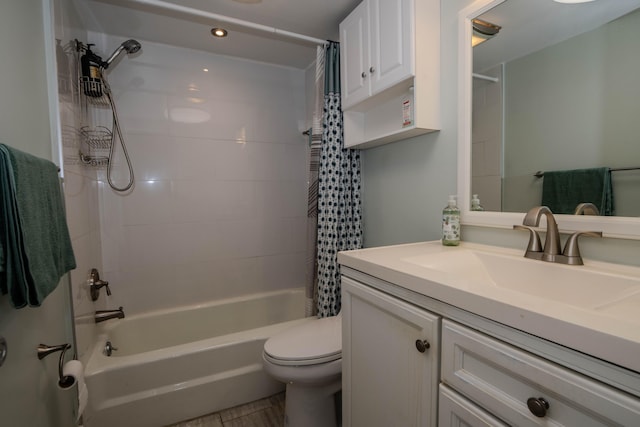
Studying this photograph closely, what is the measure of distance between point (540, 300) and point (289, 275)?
2191 mm

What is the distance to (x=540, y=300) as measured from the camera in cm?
56

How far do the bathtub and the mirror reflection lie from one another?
146 cm

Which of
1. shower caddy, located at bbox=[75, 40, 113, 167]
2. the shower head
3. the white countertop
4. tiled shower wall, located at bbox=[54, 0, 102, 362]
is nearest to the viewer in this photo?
the white countertop

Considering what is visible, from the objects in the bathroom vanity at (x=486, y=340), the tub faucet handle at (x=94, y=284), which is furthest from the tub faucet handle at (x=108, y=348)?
the bathroom vanity at (x=486, y=340)

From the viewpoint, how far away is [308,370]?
1278 millimetres

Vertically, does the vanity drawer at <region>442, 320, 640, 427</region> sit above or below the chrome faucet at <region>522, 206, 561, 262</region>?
below

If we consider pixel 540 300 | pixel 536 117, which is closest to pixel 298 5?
pixel 536 117

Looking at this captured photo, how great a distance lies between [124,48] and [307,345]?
2.12 metres

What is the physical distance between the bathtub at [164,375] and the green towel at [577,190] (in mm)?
1484

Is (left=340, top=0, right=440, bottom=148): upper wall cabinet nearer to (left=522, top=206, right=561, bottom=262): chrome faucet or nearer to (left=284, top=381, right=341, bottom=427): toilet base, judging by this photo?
(left=522, top=206, right=561, bottom=262): chrome faucet

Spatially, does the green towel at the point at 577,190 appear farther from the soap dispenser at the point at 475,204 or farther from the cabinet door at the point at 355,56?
the cabinet door at the point at 355,56

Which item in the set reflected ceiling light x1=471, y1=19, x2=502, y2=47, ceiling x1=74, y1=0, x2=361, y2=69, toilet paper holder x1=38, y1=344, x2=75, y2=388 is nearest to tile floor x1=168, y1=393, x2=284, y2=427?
toilet paper holder x1=38, y1=344, x2=75, y2=388

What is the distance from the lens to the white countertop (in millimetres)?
427

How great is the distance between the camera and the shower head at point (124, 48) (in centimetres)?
180
